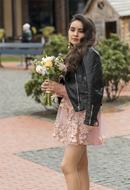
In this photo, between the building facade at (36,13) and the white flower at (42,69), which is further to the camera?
the building facade at (36,13)

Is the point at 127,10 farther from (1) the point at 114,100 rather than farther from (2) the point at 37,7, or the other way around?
(2) the point at 37,7

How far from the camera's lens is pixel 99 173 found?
286 inches

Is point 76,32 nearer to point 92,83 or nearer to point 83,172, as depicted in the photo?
point 92,83

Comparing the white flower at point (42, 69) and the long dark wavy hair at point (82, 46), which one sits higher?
A: the long dark wavy hair at point (82, 46)

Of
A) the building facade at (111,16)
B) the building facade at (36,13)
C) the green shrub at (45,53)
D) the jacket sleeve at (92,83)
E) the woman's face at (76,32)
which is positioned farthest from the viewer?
the building facade at (36,13)

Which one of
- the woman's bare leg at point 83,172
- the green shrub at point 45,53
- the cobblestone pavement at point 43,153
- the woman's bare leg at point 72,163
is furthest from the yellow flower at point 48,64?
the green shrub at point 45,53

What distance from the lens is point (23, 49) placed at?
24688mm

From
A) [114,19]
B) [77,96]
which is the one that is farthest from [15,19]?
[77,96]

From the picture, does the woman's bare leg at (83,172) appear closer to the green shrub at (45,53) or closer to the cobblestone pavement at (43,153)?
the cobblestone pavement at (43,153)

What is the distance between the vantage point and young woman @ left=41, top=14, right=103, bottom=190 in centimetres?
495

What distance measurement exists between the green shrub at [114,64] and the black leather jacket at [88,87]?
7.99 m

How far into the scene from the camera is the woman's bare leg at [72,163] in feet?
16.8

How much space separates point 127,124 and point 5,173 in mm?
3973

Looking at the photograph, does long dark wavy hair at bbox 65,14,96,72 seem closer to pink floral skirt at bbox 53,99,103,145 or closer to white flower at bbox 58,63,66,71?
white flower at bbox 58,63,66,71
